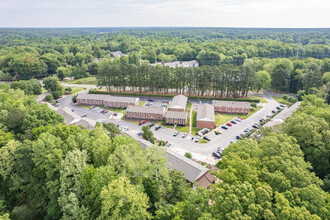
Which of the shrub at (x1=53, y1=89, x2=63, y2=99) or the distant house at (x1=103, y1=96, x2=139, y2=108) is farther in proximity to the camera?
the shrub at (x1=53, y1=89, x2=63, y2=99)

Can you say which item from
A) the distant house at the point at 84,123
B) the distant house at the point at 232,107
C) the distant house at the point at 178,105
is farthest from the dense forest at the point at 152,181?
the distant house at the point at 178,105

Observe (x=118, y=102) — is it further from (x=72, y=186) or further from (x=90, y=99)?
(x=72, y=186)

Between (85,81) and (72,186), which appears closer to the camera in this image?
(72,186)

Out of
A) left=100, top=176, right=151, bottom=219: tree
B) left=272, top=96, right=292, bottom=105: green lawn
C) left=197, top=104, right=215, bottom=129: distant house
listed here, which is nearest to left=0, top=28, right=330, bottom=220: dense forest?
left=100, top=176, right=151, bottom=219: tree

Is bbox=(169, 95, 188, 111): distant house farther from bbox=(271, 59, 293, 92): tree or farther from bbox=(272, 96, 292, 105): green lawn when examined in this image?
bbox=(271, 59, 293, 92): tree

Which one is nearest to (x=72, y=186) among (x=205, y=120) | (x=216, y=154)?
(x=216, y=154)

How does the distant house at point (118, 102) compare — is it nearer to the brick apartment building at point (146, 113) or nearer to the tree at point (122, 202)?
the brick apartment building at point (146, 113)
